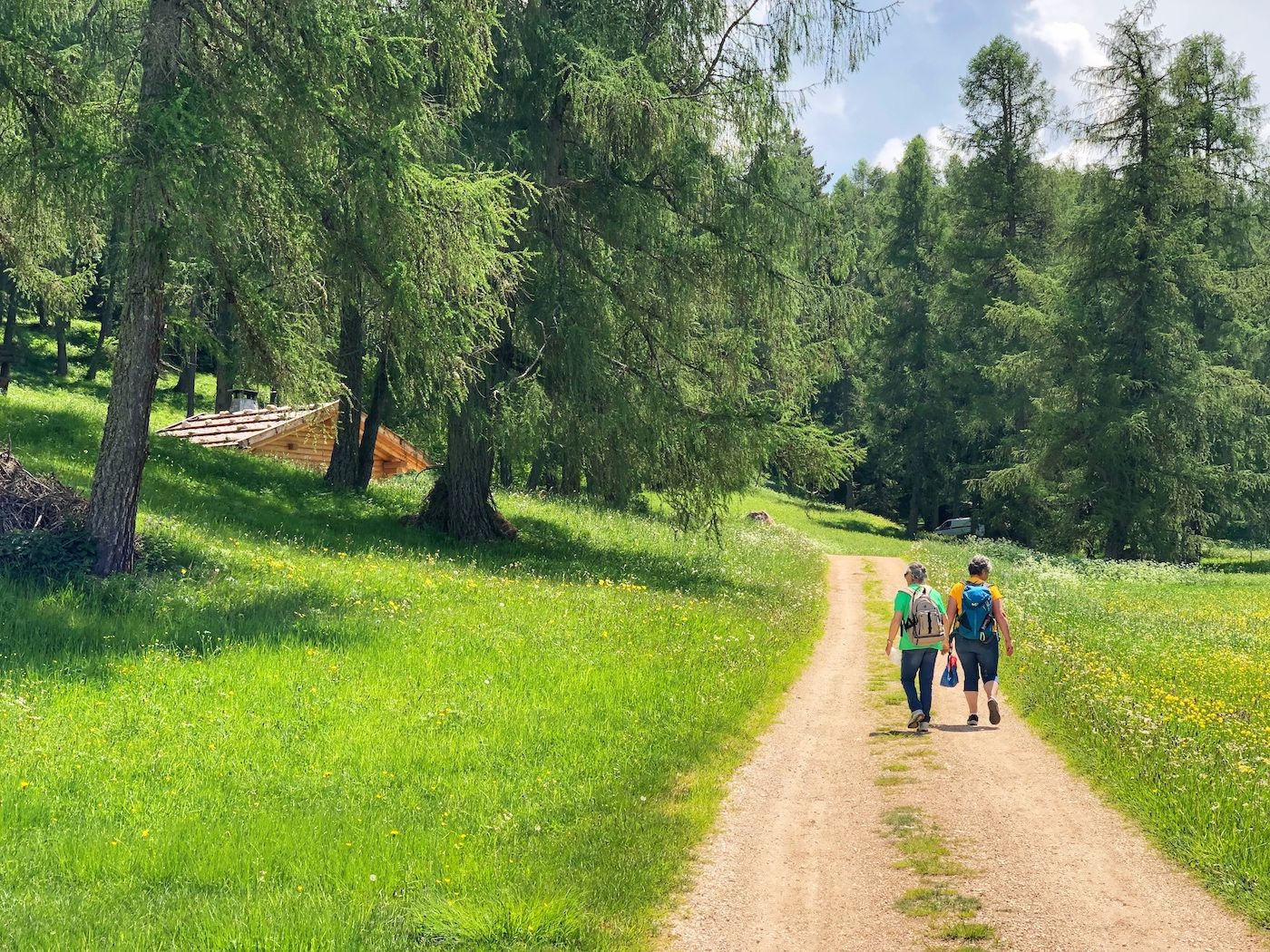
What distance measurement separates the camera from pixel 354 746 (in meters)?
8.04

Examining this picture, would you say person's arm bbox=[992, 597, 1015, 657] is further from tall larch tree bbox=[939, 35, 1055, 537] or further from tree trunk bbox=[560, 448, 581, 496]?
tall larch tree bbox=[939, 35, 1055, 537]

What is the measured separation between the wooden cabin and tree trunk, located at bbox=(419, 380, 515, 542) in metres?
8.71

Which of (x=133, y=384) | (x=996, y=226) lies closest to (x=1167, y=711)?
(x=133, y=384)

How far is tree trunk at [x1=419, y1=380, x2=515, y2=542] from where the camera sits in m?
20.1

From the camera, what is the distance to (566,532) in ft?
77.5

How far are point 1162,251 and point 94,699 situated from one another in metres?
35.0

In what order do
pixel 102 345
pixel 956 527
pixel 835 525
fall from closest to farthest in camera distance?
pixel 102 345
pixel 835 525
pixel 956 527

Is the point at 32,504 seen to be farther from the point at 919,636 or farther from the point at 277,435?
the point at 277,435

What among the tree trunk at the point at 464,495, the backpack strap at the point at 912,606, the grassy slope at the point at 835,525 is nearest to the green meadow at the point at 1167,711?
the backpack strap at the point at 912,606

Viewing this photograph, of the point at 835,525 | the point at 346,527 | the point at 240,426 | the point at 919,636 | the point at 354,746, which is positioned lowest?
the point at 354,746

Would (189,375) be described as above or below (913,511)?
above

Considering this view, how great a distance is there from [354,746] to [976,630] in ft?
21.0

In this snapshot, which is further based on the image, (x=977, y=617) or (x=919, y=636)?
(x=977, y=617)

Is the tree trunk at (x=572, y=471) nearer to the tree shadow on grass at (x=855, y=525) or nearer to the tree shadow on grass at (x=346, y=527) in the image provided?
the tree shadow on grass at (x=346, y=527)
